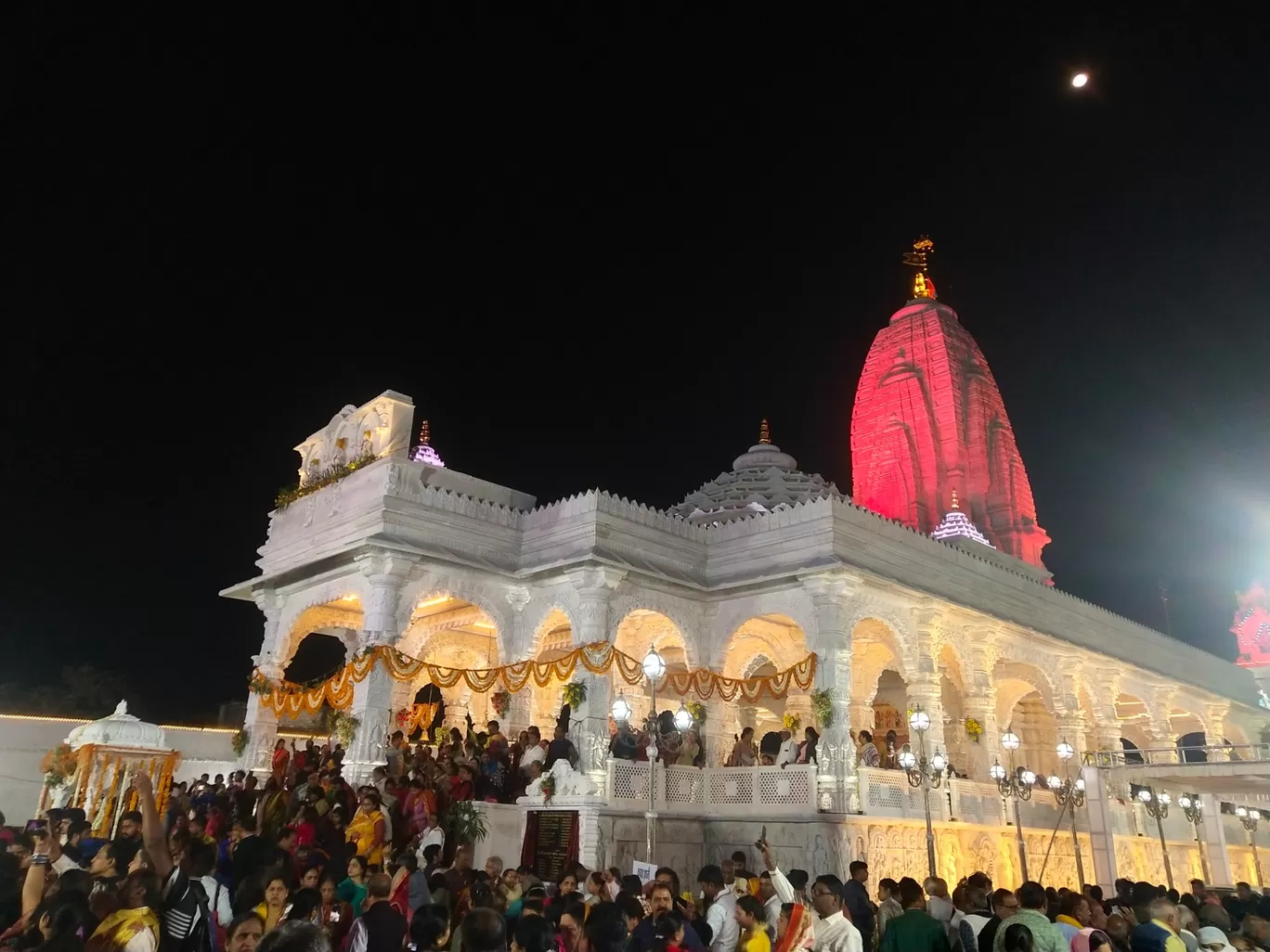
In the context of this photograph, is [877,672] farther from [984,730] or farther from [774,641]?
[984,730]

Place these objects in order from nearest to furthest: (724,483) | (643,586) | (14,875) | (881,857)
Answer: (14,875)
(881,857)
(643,586)
(724,483)

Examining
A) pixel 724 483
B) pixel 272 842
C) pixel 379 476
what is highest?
pixel 724 483

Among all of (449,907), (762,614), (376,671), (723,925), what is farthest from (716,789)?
(449,907)

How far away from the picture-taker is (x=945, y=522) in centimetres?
3098

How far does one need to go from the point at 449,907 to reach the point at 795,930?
269cm

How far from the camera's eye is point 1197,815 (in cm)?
2230

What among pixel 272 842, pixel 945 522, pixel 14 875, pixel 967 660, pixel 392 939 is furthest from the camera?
pixel 945 522

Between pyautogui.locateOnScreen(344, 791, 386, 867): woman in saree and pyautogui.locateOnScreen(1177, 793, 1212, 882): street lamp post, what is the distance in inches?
701

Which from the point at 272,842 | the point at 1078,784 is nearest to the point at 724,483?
the point at 1078,784

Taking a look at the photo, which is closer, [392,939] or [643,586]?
[392,939]

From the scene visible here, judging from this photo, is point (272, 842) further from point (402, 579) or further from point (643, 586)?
point (643, 586)

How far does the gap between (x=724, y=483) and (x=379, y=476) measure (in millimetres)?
11529

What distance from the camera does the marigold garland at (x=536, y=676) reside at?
55.3ft

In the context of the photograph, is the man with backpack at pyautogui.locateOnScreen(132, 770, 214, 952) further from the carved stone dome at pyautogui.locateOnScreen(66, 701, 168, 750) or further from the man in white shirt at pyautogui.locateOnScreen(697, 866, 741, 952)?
the carved stone dome at pyautogui.locateOnScreen(66, 701, 168, 750)
